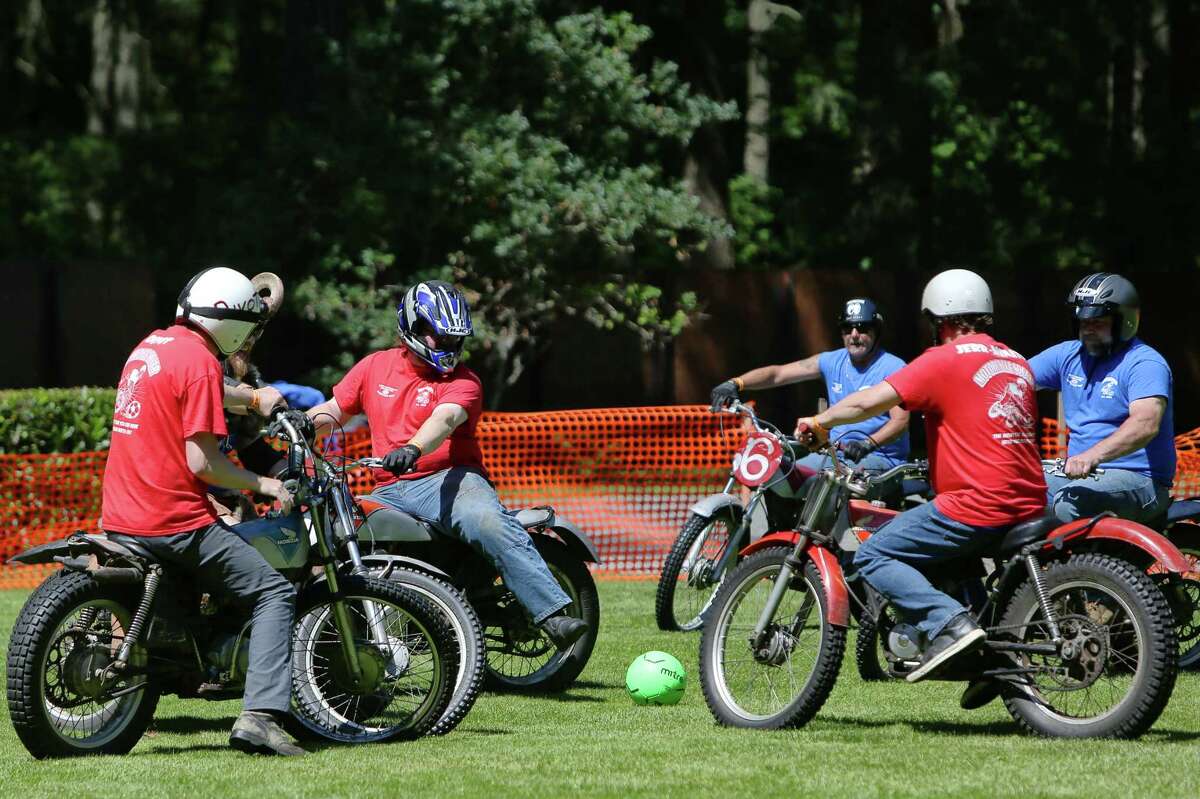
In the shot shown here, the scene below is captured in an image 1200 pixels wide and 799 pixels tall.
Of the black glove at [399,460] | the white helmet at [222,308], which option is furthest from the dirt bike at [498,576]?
the white helmet at [222,308]

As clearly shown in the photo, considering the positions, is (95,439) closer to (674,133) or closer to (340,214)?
(340,214)

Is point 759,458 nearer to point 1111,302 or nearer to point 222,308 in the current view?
point 1111,302

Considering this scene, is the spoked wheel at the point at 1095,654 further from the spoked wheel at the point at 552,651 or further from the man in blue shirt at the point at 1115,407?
the spoked wheel at the point at 552,651

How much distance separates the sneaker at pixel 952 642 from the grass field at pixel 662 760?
323 mm

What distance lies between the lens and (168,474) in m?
7.32

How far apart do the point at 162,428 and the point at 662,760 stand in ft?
7.48

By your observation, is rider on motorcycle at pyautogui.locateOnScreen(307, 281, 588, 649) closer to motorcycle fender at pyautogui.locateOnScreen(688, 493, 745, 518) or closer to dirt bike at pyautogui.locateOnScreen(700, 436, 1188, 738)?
dirt bike at pyautogui.locateOnScreen(700, 436, 1188, 738)

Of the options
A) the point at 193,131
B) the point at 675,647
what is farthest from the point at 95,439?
the point at 193,131

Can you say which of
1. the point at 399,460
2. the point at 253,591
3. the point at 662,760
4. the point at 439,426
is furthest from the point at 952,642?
the point at 253,591

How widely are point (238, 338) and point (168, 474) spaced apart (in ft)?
2.06

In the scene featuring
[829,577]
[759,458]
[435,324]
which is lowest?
[829,577]

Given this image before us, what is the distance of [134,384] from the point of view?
732cm

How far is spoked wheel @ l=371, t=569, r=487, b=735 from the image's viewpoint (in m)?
7.82

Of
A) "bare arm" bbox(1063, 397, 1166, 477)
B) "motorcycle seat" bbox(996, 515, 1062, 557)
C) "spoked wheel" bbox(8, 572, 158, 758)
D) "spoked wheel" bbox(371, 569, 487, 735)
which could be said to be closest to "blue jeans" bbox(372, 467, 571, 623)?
"spoked wheel" bbox(371, 569, 487, 735)
